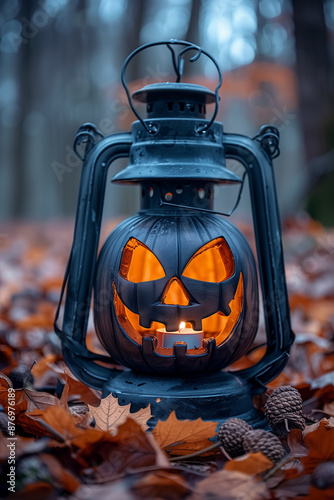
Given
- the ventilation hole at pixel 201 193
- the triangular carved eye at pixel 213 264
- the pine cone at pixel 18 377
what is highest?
the ventilation hole at pixel 201 193

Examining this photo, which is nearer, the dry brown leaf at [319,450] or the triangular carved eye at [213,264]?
the dry brown leaf at [319,450]

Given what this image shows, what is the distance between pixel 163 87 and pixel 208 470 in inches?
57.3

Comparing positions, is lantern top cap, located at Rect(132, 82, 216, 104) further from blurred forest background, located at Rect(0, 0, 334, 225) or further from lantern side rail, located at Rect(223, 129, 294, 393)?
blurred forest background, located at Rect(0, 0, 334, 225)

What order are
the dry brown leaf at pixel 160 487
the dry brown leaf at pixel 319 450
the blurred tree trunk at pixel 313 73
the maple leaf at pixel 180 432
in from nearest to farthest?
the dry brown leaf at pixel 160 487, the dry brown leaf at pixel 319 450, the maple leaf at pixel 180 432, the blurred tree trunk at pixel 313 73

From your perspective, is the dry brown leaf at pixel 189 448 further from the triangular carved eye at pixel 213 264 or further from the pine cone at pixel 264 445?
the triangular carved eye at pixel 213 264

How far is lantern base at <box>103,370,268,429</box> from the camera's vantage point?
217 centimetres

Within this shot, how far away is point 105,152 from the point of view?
2.42 metres

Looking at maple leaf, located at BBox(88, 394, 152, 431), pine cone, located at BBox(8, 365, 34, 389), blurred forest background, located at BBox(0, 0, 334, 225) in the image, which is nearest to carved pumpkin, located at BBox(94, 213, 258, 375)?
maple leaf, located at BBox(88, 394, 152, 431)

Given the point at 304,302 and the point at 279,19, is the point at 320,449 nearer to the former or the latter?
the point at 304,302

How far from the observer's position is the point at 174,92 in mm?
2314

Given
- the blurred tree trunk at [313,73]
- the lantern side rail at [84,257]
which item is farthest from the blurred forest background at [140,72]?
the lantern side rail at [84,257]

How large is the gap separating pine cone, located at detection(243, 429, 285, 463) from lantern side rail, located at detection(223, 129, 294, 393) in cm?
54

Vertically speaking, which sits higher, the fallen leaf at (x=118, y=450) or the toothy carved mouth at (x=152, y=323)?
the toothy carved mouth at (x=152, y=323)

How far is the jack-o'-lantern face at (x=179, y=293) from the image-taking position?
2.17 meters
